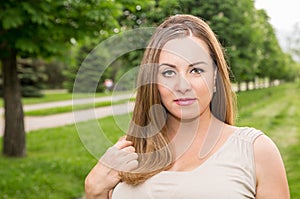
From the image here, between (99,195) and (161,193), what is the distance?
208 mm

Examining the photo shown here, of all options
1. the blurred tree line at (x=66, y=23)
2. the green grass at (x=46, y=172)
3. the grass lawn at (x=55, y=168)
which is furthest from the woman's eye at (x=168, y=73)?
the green grass at (x=46, y=172)

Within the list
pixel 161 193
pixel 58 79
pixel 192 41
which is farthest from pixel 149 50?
pixel 58 79

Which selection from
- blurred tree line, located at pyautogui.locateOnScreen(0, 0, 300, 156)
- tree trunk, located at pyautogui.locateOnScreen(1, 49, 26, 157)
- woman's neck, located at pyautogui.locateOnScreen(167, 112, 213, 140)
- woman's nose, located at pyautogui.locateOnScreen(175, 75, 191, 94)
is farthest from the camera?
tree trunk, located at pyautogui.locateOnScreen(1, 49, 26, 157)

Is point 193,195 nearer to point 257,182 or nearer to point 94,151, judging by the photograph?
point 257,182

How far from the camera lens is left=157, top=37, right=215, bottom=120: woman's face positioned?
1305 mm

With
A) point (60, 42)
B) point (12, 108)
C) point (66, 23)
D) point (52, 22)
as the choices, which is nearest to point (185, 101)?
point (52, 22)

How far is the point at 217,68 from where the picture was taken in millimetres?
1416

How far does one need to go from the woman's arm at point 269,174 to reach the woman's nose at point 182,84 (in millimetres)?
283

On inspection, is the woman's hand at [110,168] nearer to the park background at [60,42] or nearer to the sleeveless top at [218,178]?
the sleeveless top at [218,178]

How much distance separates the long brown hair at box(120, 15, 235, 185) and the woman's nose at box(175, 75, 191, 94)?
8cm

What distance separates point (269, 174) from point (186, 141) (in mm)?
276

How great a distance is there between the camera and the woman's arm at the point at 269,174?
52.4 inches

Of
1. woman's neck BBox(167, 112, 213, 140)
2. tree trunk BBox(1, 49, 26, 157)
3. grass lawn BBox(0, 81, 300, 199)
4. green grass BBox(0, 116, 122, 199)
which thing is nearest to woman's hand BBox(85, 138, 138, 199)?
woman's neck BBox(167, 112, 213, 140)

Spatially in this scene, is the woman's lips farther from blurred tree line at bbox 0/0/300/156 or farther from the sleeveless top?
blurred tree line at bbox 0/0/300/156
